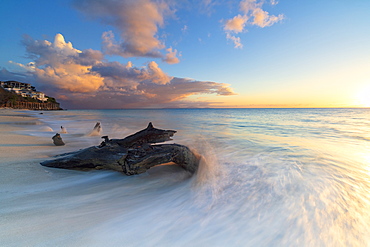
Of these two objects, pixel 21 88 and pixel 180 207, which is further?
pixel 21 88

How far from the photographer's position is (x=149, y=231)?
7.64 feet

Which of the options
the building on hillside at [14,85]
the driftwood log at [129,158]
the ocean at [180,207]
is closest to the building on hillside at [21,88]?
the building on hillside at [14,85]

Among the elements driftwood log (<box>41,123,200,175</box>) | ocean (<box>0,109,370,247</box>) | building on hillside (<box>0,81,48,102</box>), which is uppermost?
building on hillside (<box>0,81,48,102</box>)

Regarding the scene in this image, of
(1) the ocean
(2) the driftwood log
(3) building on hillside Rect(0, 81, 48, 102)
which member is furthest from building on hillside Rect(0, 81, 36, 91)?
(1) the ocean

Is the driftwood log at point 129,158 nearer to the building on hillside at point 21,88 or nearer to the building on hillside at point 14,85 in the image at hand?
the building on hillside at point 21,88

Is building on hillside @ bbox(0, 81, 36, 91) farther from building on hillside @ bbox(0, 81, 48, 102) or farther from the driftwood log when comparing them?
the driftwood log

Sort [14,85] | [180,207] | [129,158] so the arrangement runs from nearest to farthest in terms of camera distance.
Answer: [180,207], [129,158], [14,85]

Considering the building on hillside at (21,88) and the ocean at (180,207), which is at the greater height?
the building on hillside at (21,88)

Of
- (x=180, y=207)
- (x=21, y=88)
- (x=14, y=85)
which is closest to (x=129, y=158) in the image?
(x=180, y=207)

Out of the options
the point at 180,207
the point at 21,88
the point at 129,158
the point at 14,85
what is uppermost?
the point at 14,85

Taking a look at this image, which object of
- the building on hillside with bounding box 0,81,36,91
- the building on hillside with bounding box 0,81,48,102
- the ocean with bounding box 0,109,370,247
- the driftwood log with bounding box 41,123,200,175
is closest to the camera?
the ocean with bounding box 0,109,370,247

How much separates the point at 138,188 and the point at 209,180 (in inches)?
64.1

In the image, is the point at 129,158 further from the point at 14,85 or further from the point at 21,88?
the point at 21,88

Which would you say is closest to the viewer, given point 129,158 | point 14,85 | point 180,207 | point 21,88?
point 180,207
